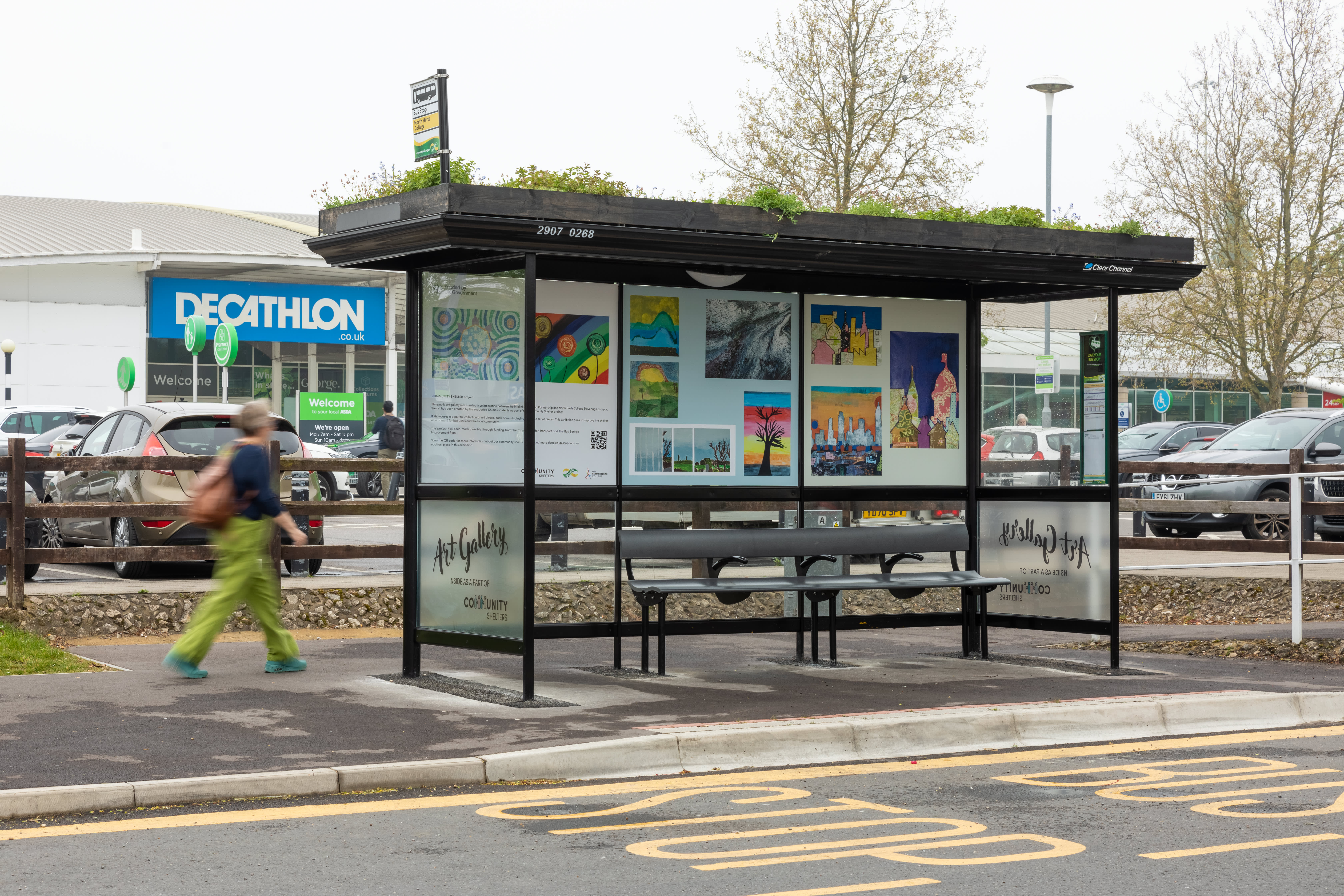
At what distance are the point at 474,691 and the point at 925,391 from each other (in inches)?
170

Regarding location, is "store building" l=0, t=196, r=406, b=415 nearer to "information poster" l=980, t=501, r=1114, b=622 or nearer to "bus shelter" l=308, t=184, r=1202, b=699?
"bus shelter" l=308, t=184, r=1202, b=699

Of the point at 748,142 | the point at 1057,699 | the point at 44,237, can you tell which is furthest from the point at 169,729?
the point at 44,237

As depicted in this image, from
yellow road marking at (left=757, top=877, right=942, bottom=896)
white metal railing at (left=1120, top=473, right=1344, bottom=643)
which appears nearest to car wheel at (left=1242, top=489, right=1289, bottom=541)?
white metal railing at (left=1120, top=473, right=1344, bottom=643)

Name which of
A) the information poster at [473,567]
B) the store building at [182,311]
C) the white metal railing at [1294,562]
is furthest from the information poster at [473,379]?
the store building at [182,311]

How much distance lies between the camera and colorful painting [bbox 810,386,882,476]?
11.7m

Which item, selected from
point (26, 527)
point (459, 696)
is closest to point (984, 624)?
point (459, 696)

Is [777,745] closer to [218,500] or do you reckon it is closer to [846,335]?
[218,500]

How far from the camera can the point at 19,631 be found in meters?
11.9

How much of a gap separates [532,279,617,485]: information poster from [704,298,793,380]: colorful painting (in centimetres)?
79

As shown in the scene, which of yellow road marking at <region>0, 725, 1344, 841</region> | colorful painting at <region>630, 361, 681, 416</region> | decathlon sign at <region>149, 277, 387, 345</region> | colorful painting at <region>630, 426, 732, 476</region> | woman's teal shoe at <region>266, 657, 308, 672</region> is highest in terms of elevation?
decathlon sign at <region>149, 277, 387, 345</region>

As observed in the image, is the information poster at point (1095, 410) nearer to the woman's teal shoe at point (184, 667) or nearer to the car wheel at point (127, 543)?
the woman's teal shoe at point (184, 667)

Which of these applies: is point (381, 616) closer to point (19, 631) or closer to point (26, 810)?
point (19, 631)

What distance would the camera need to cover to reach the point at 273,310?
46.3m

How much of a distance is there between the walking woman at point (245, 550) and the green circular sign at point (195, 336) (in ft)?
91.8
